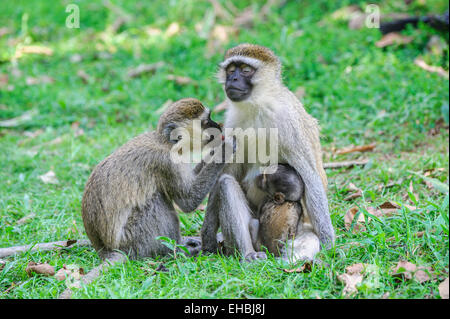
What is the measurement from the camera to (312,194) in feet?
15.7

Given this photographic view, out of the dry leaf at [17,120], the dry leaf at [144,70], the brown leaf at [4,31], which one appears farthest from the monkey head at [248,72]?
the brown leaf at [4,31]

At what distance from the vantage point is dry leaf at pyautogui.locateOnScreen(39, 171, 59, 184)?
6914 millimetres

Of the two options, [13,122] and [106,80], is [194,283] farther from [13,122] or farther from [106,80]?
[106,80]

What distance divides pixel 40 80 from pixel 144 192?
6.16m

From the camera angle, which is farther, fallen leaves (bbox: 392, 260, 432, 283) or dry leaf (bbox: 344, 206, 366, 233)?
dry leaf (bbox: 344, 206, 366, 233)

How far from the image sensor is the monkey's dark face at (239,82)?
4.79 metres

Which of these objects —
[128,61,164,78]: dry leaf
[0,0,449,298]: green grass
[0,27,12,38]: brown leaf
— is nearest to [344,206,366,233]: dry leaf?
[0,0,449,298]: green grass

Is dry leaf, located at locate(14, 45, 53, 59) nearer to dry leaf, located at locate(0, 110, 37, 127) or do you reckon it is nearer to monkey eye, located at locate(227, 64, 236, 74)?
dry leaf, located at locate(0, 110, 37, 127)

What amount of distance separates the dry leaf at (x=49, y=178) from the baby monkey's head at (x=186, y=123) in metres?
2.31

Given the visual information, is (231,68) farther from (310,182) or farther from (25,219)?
(25,219)

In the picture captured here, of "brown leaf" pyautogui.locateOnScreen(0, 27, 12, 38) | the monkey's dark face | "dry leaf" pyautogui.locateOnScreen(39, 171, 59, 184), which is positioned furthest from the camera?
"brown leaf" pyautogui.locateOnScreen(0, 27, 12, 38)

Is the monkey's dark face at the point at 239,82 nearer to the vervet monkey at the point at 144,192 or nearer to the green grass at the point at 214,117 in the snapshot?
the vervet monkey at the point at 144,192

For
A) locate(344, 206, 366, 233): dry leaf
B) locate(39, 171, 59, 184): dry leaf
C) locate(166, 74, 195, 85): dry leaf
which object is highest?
locate(166, 74, 195, 85): dry leaf
